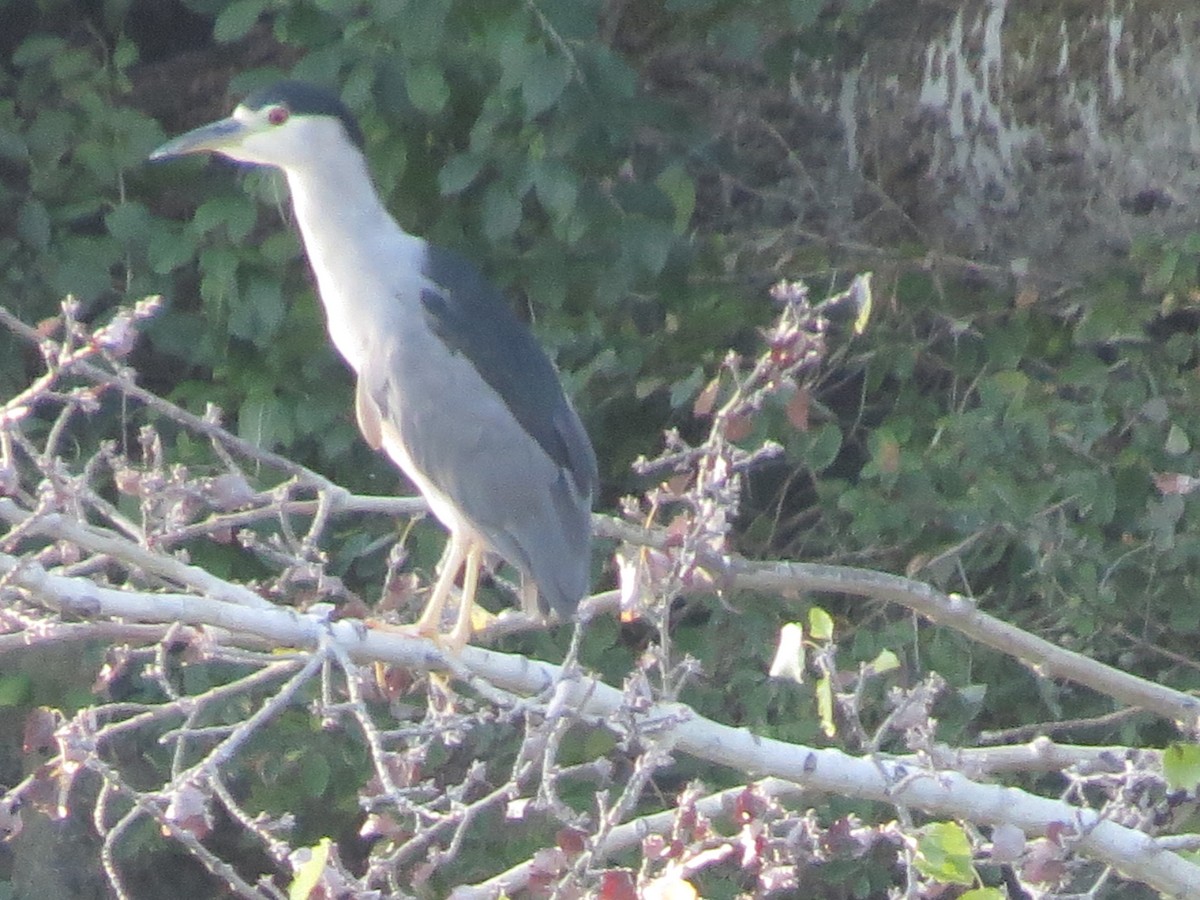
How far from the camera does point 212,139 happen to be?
7.86ft

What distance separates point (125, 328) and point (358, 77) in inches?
51.9

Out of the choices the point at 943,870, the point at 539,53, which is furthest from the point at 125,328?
the point at 539,53

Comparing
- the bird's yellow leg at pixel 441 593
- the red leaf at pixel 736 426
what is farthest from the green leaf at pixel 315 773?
the red leaf at pixel 736 426

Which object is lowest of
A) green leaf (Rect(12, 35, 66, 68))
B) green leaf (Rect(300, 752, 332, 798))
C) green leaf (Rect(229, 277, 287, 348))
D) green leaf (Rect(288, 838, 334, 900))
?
green leaf (Rect(300, 752, 332, 798))

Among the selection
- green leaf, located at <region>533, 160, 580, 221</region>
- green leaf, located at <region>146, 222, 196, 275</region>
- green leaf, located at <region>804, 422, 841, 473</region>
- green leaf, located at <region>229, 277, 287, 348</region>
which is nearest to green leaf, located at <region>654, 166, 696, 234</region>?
green leaf, located at <region>533, 160, 580, 221</region>

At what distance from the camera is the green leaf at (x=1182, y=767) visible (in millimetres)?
1641

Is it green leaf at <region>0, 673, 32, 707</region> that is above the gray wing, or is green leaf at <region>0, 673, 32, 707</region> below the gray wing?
below

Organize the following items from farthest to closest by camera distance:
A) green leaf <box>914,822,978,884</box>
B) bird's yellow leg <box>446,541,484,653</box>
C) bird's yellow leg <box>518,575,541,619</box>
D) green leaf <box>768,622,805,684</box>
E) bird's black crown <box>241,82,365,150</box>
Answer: bird's black crown <box>241,82,365,150</box> → bird's yellow leg <box>518,575,541,619</box> → bird's yellow leg <box>446,541,484,653</box> → green leaf <box>768,622,805,684</box> → green leaf <box>914,822,978,884</box>

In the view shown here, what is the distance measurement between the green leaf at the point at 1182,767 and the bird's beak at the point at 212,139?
1406 millimetres

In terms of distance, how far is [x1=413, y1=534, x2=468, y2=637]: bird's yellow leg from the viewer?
2.30 meters

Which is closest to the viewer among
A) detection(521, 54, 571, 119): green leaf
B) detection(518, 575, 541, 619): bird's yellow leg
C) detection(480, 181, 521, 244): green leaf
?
detection(518, 575, 541, 619): bird's yellow leg

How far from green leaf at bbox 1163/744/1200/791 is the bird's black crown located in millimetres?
1380

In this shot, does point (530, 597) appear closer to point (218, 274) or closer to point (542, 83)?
point (542, 83)

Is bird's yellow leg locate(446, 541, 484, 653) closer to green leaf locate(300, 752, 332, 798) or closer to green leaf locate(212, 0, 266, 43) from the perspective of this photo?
green leaf locate(300, 752, 332, 798)
